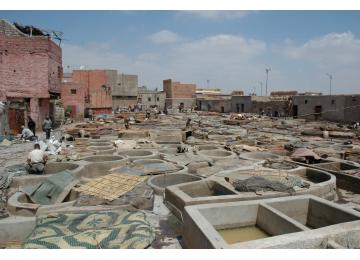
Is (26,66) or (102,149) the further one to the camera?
(26,66)

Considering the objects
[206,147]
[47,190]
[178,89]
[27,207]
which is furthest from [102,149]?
[178,89]

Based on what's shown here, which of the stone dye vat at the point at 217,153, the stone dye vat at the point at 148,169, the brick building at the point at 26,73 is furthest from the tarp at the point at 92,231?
the brick building at the point at 26,73

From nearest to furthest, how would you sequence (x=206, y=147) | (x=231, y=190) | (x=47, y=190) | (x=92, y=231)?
1. (x=92, y=231)
2. (x=231, y=190)
3. (x=47, y=190)
4. (x=206, y=147)

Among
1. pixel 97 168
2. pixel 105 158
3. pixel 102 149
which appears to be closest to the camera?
pixel 97 168

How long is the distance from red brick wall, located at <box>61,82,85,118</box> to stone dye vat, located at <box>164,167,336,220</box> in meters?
28.7

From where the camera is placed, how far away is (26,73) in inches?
950

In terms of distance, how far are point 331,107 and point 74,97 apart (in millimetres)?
26761

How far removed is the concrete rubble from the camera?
6672 mm

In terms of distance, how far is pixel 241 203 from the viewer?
24.9 ft

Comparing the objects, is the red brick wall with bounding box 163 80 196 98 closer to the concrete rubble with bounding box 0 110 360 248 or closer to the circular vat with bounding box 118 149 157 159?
the concrete rubble with bounding box 0 110 360 248

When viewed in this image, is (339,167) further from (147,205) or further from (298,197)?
(147,205)

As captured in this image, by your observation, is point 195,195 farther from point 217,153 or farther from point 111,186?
point 217,153

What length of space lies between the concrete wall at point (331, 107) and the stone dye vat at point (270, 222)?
26.9m

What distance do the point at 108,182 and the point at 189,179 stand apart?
2.77 meters
